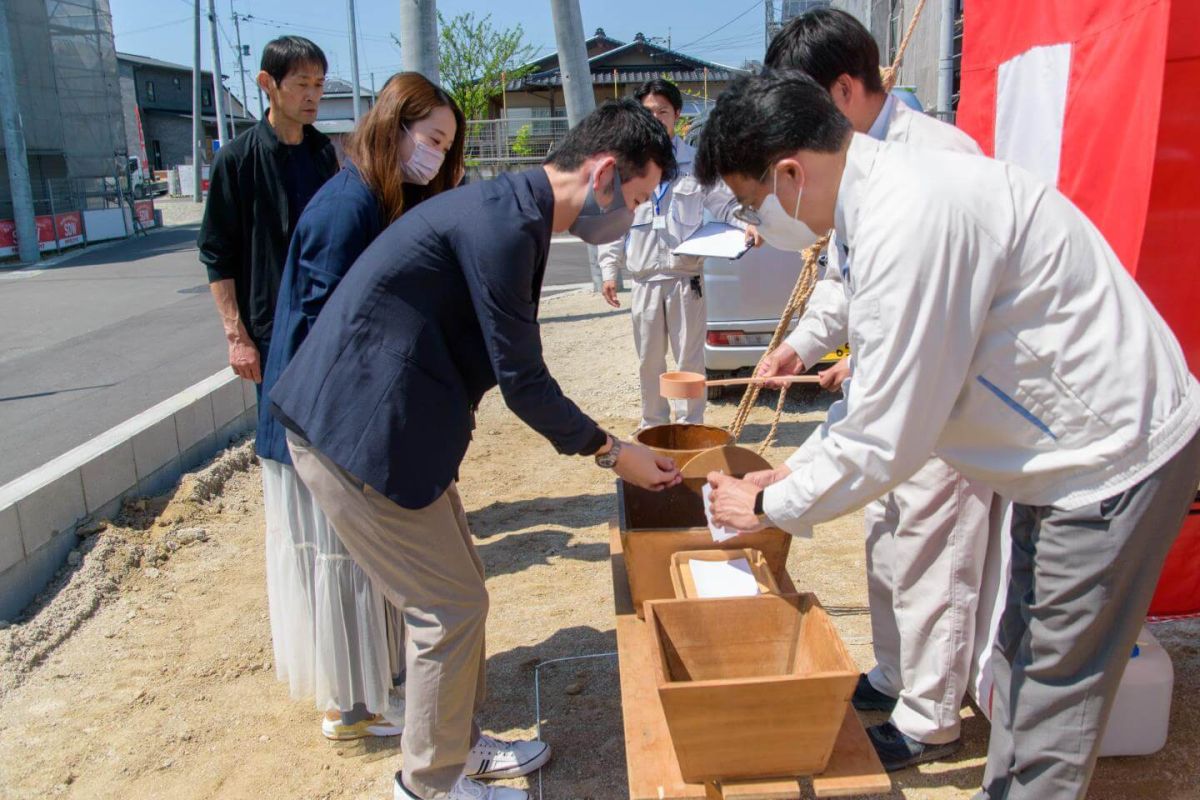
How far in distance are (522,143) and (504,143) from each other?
0.75 meters

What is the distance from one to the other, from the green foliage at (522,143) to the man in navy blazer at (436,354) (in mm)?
25217

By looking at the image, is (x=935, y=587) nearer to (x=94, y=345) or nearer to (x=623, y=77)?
(x=94, y=345)

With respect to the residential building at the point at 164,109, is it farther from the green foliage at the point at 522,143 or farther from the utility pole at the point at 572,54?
the utility pole at the point at 572,54

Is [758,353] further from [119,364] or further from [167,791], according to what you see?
[119,364]

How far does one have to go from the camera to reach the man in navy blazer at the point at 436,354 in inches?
77.4

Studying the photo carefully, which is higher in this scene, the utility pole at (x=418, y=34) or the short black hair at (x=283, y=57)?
the utility pole at (x=418, y=34)

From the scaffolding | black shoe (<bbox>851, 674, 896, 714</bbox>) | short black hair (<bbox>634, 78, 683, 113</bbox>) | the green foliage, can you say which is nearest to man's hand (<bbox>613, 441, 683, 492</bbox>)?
black shoe (<bbox>851, 674, 896, 714</bbox>)

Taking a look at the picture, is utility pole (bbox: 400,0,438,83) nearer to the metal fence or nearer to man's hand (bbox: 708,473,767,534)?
man's hand (bbox: 708,473,767,534)

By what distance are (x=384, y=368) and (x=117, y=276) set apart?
47.3 ft

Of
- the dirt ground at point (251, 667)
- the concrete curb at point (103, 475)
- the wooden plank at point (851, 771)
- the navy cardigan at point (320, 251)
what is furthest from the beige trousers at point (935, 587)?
the concrete curb at point (103, 475)

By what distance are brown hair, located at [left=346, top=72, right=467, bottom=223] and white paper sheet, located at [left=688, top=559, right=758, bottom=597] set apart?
46.0 inches

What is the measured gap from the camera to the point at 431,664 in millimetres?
2221

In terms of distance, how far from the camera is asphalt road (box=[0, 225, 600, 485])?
6.15 meters

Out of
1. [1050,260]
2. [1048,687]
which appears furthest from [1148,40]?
[1048,687]
